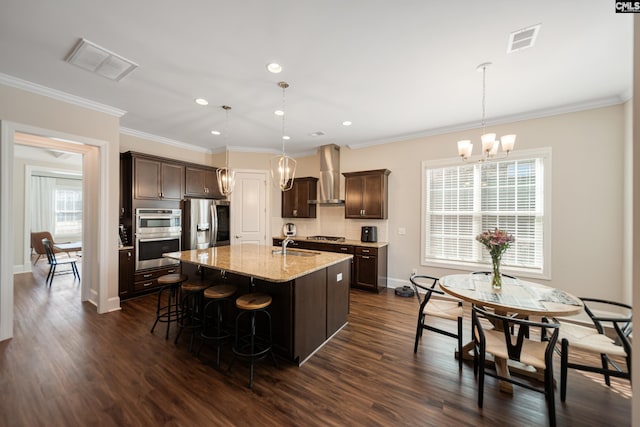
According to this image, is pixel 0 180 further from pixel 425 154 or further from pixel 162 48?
pixel 425 154

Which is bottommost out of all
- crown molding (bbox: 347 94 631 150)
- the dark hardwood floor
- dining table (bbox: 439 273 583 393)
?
the dark hardwood floor

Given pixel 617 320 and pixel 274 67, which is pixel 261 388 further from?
pixel 274 67

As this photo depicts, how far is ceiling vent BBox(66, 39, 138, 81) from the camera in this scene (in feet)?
7.19

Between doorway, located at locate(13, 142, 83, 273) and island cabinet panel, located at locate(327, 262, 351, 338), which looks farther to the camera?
doorway, located at locate(13, 142, 83, 273)

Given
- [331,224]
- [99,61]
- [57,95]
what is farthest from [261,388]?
[57,95]

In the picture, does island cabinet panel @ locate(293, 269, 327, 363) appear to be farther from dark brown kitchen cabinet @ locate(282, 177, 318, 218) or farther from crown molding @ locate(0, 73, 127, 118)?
crown molding @ locate(0, 73, 127, 118)

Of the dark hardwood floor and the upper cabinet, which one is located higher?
the upper cabinet

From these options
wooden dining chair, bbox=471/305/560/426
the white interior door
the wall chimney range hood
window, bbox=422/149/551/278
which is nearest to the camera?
wooden dining chair, bbox=471/305/560/426

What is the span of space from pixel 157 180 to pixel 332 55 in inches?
153

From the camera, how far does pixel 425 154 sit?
4.46 metres

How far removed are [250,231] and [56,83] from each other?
376 centimetres

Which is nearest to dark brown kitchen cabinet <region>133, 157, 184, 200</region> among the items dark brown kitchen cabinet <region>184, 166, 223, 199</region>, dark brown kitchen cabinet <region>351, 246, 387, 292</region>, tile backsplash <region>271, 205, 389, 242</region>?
dark brown kitchen cabinet <region>184, 166, 223, 199</region>

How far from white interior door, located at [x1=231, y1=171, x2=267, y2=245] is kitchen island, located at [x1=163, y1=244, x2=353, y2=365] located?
250 cm

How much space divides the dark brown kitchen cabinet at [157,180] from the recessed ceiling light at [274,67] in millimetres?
3175
